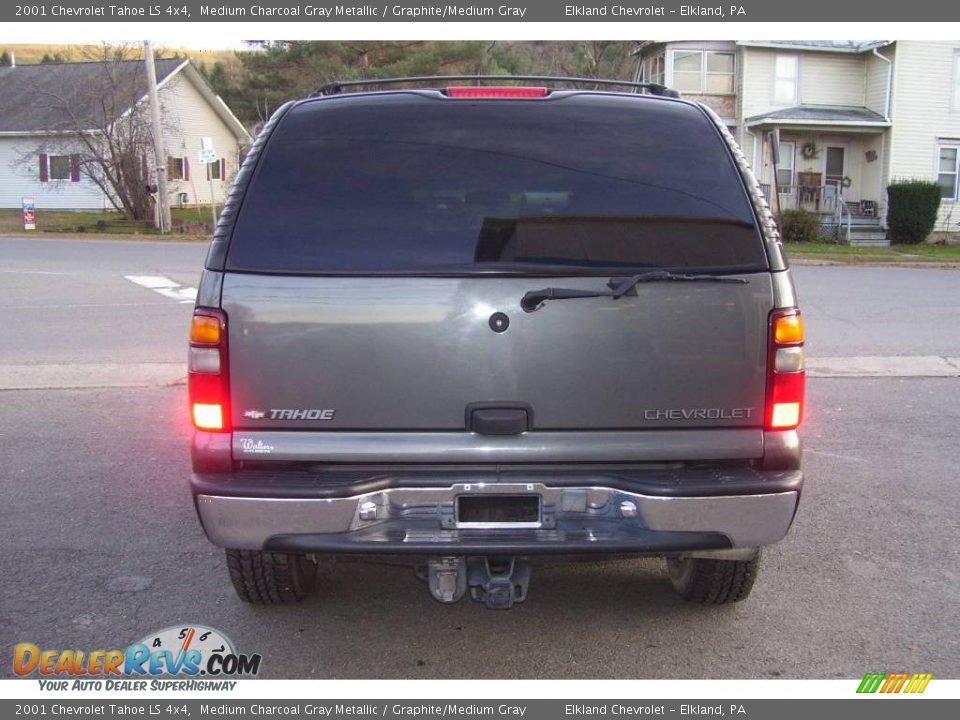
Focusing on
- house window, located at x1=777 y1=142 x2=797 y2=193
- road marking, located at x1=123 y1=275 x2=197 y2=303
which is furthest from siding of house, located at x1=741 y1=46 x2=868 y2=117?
road marking, located at x1=123 y1=275 x2=197 y2=303

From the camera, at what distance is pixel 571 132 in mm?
3498

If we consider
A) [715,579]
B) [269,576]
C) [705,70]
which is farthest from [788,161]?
[269,576]

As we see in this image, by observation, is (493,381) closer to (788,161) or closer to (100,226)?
(100,226)

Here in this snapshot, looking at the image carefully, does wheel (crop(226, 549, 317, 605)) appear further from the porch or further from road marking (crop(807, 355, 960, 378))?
the porch

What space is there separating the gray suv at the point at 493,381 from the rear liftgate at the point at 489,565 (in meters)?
0.01

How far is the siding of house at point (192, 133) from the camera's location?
129 feet

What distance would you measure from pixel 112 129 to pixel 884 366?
2750 cm

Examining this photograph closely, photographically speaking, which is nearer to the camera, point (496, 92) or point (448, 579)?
point (448, 579)

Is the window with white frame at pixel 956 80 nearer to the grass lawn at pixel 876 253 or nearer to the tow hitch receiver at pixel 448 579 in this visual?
the grass lawn at pixel 876 253

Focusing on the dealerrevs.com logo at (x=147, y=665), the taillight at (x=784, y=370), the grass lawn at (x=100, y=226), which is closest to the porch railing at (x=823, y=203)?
the grass lawn at (x=100, y=226)

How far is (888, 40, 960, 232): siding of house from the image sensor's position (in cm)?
2948

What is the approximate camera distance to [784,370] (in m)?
3.27
